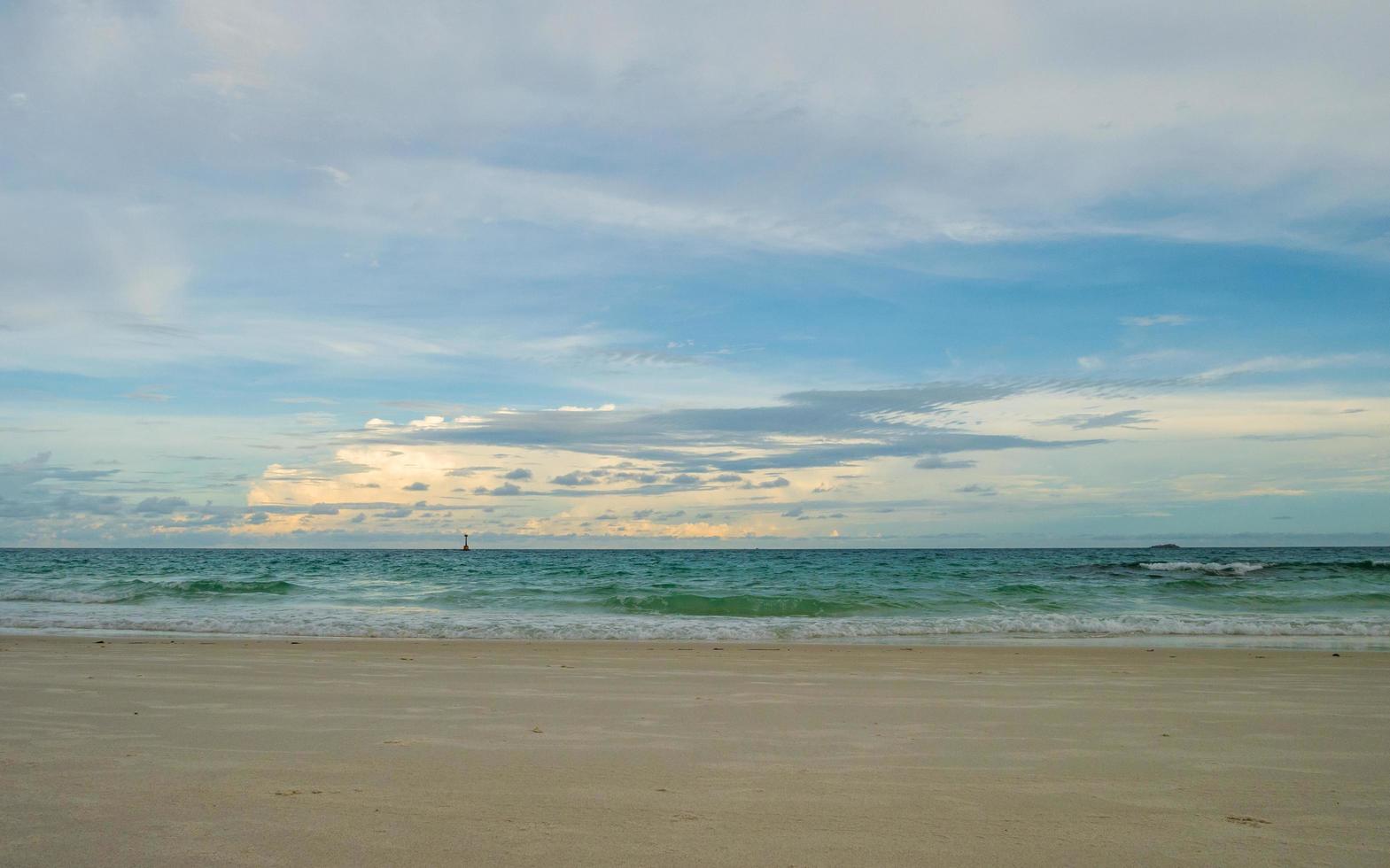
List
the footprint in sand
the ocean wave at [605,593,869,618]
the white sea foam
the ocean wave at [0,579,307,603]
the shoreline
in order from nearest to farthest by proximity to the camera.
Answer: the footprint in sand
the shoreline
the white sea foam
the ocean wave at [605,593,869,618]
the ocean wave at [0,579,307,603]

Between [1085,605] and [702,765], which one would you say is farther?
[1085,605]

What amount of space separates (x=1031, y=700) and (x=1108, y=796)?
3343 mm

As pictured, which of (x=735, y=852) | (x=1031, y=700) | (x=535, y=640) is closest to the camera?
(x=735, y=852)

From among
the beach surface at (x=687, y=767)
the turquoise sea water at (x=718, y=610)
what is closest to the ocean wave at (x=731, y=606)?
the turquoise sea water at (x=718, y=610)

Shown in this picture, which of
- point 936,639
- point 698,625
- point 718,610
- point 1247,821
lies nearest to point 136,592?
point 718,610

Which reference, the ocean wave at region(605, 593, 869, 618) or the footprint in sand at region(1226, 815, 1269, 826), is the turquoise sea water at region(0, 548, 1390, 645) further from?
the footprint in sand at region(1226, 815, 1269, 826)

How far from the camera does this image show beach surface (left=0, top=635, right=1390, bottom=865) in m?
3.97

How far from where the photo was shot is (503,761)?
5.48 meters

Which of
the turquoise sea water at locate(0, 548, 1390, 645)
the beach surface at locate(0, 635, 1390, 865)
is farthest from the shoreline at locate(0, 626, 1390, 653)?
the beach surface at locate(0, 635, 1390, 865)

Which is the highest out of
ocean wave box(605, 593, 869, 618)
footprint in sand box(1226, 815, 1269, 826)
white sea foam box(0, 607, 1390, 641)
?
footprint in sand box(1226, 815, 1269, 826)

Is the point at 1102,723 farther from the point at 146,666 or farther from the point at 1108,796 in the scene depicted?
the point at 146,666

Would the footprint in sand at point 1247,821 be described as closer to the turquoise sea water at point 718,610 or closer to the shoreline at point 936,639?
the shoreline at point 936,639

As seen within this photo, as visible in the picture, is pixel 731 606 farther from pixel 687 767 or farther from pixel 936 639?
pixel 687 767

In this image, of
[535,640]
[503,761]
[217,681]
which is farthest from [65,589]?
[503,761]
